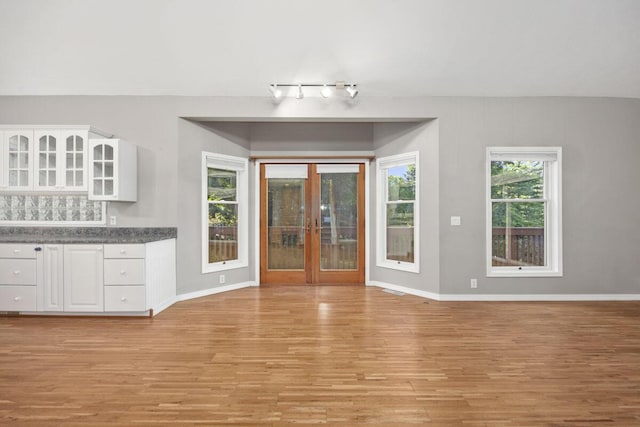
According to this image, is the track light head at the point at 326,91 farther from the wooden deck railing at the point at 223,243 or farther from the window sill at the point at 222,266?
the window sill at the point at 222,266

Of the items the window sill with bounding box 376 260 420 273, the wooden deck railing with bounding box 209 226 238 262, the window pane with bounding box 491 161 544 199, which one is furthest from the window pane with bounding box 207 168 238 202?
the window pane with bounding box 491 161 544 199

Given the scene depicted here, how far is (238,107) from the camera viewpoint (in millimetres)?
4621

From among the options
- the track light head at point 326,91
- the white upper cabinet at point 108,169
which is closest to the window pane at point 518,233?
the track light head at point 326,91

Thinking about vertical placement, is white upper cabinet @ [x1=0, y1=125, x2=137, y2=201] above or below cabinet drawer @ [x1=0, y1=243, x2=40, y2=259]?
above

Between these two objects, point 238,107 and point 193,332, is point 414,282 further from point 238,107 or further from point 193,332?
point 238,107

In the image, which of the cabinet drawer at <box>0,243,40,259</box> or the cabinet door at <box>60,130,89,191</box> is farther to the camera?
the cabinet door at <box>60,130,89,191</box>

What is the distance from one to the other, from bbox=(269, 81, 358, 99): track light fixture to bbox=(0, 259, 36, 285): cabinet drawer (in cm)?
339

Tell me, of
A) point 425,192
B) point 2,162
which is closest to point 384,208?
point 425,192

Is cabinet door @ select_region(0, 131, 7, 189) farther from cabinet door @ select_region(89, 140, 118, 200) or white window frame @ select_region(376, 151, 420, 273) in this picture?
white window frame @ select_region(376, 151, 420, 273)

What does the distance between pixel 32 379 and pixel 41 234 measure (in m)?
2.61

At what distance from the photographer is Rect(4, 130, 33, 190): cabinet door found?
13.5 ft

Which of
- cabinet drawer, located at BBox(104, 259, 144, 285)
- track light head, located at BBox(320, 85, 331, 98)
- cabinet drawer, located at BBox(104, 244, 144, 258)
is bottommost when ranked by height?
cabinet drawer, located at BBox(104, 259, 144, 285)

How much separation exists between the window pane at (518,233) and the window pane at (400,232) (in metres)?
1.13

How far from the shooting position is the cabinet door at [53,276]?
3822mm
